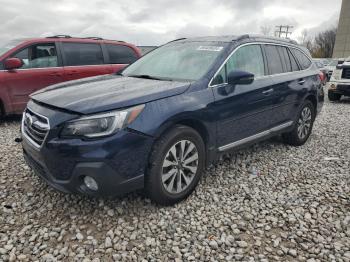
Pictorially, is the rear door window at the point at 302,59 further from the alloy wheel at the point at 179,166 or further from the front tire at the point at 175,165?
the alloy wheel at the point at 179,166

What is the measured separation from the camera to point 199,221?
2965 millimetres

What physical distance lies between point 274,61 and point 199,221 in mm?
2661

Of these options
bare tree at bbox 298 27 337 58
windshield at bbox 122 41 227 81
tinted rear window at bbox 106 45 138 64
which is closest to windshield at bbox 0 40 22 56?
tinted rear window at bbox 106 45 138 64

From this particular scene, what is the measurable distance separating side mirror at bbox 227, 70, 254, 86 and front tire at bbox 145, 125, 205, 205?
753 mm

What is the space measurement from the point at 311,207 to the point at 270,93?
5.20ft

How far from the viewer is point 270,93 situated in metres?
4.16

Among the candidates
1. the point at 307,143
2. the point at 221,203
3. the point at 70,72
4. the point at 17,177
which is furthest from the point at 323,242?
the point at 70,72

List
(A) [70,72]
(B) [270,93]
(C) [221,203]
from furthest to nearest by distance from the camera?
(A) [70,72], (B) [270,93], (C) [221,203]

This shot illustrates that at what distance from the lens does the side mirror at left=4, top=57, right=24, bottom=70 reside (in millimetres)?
6031

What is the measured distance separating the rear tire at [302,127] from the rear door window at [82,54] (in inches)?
180

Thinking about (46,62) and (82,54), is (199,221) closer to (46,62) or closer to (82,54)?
(46,62)

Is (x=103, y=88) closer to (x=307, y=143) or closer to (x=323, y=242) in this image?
(x=323, y=242)

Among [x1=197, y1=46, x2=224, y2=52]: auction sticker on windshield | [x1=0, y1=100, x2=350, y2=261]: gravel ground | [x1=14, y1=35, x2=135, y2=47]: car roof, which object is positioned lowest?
[x1=0, y1=100, x2=350, y2=261]: gravel ground

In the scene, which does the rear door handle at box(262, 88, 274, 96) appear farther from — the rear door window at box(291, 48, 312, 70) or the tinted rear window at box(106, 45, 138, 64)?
the tinted rear window at box(106, 45, 138, 64)
